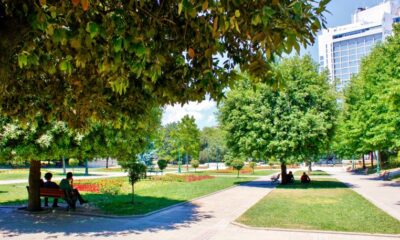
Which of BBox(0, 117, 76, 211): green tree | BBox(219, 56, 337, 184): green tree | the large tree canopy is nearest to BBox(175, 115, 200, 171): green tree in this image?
BBox(219, 56, 337, 184): green tree

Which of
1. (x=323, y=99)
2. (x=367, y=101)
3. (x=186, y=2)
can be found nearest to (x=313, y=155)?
(x=323, y=99)

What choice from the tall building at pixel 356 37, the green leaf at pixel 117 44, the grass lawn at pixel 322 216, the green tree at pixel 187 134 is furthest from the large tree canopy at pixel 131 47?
the tall building at pixel 356 37

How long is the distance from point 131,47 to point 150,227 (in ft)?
29.3

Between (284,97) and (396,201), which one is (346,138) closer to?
(284,97)

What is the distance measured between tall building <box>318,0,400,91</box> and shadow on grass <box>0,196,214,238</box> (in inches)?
5837

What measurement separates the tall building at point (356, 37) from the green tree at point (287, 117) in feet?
430

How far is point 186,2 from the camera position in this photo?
10.7 feet

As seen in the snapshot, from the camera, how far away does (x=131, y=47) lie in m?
3.97

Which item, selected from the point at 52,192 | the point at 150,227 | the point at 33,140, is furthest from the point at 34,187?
the point at 150,227

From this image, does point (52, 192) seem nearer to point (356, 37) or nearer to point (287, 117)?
point (287, 117)

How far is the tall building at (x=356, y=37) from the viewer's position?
155375 mm

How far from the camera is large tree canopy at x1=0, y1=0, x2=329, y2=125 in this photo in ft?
12.5

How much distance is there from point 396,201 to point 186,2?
1795 cm

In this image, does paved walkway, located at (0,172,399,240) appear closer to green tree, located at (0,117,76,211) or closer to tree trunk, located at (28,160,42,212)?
tree trunk, located at (28,160,42,212)
